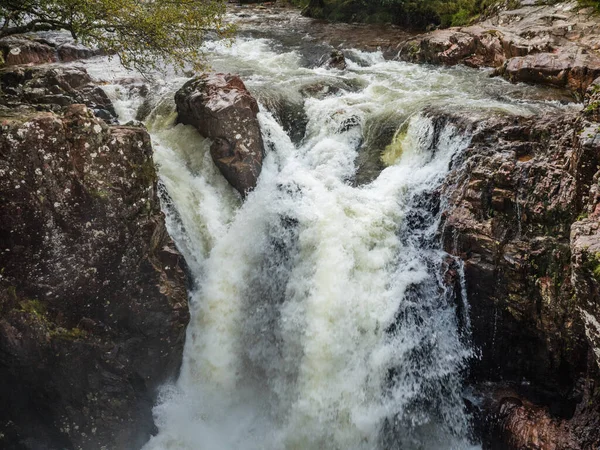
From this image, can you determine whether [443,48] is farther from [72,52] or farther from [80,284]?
[80,284]

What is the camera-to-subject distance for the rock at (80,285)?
238 inches

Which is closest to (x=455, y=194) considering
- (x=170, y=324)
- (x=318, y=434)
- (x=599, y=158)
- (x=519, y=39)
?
(x=599, y=158)

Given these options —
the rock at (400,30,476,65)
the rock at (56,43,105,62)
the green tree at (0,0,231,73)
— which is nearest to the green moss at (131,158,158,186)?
the green tree at (0,0,231,73)

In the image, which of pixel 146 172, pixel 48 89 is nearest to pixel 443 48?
pixel 146 172

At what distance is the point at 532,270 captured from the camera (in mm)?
6695

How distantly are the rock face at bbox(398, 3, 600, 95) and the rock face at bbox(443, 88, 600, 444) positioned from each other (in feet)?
15.2

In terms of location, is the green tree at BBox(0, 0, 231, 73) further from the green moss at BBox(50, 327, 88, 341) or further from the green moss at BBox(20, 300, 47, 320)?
the green moss at BBox(50, 327, 88, 341)

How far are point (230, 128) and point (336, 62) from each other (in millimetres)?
7803

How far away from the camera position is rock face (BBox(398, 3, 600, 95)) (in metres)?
11.2

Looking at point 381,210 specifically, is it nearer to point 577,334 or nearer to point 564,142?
point 564,142

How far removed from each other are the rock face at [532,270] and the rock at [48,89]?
8.11 metres

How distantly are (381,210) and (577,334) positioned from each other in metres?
4.04

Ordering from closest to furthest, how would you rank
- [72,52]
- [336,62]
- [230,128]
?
1. [230,128]
2. [72,52]
3. [336,62]

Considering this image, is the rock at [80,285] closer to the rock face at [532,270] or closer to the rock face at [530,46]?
the rock face at [532,270]
